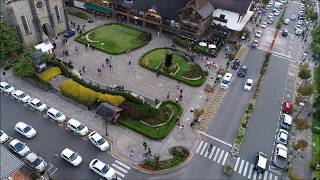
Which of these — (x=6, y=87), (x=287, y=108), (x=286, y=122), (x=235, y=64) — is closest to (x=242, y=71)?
(x=235, y=64)

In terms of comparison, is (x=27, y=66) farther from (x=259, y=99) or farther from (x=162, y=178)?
(x=259, y=99)

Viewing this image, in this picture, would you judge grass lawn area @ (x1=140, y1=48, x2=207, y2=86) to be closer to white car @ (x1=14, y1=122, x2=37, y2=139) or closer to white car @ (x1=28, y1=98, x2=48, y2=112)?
white car @ (x1=28, y1=98, x2=48, y2=112)

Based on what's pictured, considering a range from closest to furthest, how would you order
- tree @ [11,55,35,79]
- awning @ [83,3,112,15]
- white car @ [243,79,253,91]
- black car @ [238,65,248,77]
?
tree @ [11,55,35,79] → white car @ [243,79,253,91] → black car @ [238,65,248,77] → awning @ [83,3,112,15]

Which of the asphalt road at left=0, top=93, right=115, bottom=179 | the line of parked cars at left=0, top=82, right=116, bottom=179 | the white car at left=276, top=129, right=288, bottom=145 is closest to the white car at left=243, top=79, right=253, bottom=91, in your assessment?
the white car at left=276, top=129, right=288, bottom=145

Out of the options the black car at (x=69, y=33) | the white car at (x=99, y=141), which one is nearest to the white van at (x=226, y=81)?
the white car at (x=99, y=141)

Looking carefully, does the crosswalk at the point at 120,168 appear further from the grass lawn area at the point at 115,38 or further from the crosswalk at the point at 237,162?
the grass lawn area at the point at 115,38

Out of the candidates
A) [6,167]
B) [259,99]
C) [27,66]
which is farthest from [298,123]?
[27,66]
